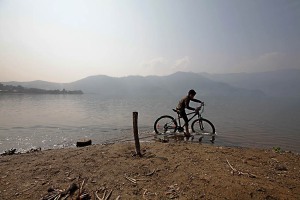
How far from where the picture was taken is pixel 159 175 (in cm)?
775

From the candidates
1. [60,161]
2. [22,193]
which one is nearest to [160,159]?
[60,161]

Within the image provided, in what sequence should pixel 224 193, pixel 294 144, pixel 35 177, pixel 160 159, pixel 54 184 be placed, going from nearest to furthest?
pixel 224 193, pixel 54 184, pixel 35 177, pixel 160 159, pixel 294 144

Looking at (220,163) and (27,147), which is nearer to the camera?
(220,163)

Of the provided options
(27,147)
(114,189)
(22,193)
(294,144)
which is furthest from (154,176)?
(294,144)

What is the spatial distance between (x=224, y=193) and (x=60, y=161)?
7405 mm

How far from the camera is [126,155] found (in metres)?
10.2

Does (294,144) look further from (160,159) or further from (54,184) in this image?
(54,184)

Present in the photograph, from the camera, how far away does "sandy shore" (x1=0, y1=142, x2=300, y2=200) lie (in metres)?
6.48

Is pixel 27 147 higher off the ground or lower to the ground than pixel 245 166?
lower

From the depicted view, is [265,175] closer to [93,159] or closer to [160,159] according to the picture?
[160,159]

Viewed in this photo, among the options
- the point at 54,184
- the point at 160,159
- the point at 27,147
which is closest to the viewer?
the point at 54,184

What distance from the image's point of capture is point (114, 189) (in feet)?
22.8

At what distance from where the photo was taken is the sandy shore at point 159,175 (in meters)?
6.48

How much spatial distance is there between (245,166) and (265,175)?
889 millimetres
